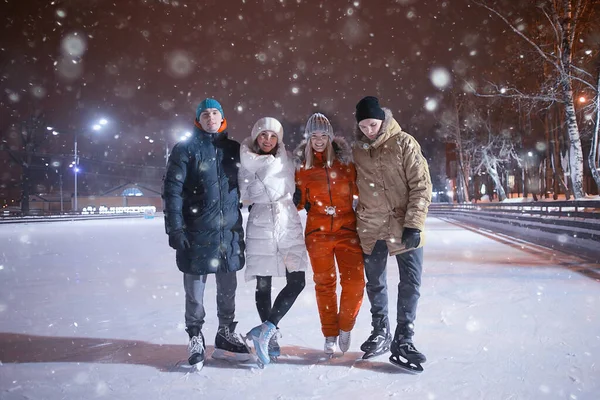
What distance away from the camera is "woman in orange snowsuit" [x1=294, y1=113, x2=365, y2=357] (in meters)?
3.63

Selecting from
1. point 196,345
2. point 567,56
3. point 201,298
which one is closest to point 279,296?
point 201,298

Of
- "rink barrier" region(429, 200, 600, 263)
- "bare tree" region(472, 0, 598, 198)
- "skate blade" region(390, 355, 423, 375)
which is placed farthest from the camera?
"bare tree" region(472, 0, 598, 198)

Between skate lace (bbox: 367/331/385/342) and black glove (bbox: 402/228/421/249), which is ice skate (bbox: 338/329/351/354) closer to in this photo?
skate lace (bbox: 367/331/385/342)

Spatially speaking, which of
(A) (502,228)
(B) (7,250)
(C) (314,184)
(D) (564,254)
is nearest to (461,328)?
(C) (314,184)

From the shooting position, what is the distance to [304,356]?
3576mm

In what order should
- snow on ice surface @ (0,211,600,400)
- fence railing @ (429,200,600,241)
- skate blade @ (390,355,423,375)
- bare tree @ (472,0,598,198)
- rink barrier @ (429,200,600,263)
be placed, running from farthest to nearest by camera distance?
bare tree @ (472,0,598,198), fence railing @ (429,200,600,241), rink barrier @ (429,200,600,263), skate blade @ (390,355,423,375), snow on ice surface @ (0,211,600,400)

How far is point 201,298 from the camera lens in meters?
3.66

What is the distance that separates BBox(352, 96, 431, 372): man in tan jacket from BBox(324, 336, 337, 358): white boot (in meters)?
0.22

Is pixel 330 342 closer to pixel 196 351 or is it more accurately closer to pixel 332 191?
pixel 196 351

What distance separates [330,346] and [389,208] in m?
1.13

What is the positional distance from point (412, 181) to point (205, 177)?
60.3 inches

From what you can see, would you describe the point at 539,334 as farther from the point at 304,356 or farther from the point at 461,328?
the point at 304,356

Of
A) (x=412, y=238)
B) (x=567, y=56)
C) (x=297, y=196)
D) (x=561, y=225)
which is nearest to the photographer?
(x=412, y=238)

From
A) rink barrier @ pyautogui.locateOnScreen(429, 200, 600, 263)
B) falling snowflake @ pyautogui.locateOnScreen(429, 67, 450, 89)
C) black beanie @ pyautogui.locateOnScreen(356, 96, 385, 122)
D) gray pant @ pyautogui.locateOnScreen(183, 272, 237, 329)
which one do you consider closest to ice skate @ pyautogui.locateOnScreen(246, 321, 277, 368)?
gray pant @ pyautogui.locateOnScreen(183, 272, 237, 329)
